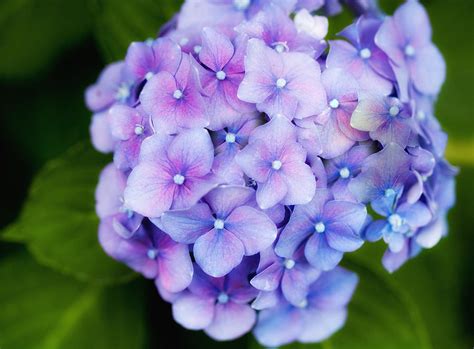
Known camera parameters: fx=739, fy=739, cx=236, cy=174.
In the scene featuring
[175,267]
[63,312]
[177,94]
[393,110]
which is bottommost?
[63,312]

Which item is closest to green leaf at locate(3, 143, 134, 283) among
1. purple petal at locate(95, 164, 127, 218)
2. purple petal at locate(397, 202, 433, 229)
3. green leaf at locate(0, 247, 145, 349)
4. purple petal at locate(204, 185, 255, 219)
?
green leaf at locate(0, 247, 145, 349)

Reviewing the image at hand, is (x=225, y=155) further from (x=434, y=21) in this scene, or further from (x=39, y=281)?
(x=434, y=21)

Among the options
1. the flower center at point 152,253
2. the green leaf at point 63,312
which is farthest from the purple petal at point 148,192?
the green leaf at point 63,312

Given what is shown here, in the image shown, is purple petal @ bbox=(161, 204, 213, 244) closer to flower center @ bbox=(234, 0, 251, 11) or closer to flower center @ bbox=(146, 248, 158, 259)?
flower center @ bbox=(146, 248, 158, 259)

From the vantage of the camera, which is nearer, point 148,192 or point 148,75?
point 148,192

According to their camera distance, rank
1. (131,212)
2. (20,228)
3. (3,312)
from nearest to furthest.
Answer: (131,212) < (20,228) < (3,312)

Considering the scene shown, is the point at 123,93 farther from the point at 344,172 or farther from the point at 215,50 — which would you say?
the point at 344,172

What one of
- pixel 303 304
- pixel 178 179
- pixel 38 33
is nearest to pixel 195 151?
pixel 178 179

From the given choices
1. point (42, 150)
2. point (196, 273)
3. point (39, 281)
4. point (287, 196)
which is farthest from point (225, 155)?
point (42, 150)
